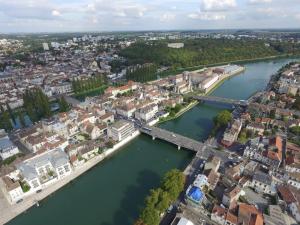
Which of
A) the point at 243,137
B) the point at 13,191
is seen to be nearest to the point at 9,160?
the point at 13,191

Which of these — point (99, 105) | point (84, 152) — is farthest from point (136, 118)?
point (84, 152)

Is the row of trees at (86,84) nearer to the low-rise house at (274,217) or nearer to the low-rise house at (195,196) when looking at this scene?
the low-rise house at (195,196)

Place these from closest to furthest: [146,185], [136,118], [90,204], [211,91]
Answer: [90,204], [146,185], [136,118], [211,91]

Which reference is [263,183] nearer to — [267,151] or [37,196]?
[267,151]

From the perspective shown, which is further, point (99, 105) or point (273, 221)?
point (99, 105)

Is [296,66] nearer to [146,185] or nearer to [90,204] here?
[146,185]

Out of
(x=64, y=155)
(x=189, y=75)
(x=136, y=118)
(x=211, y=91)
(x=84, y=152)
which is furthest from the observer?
(x=189, y=75)

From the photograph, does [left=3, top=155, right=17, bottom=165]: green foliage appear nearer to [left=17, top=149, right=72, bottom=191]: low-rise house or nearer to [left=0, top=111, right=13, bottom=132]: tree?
[left=17, top=149, right=72, bottom=191]: low-rise house
